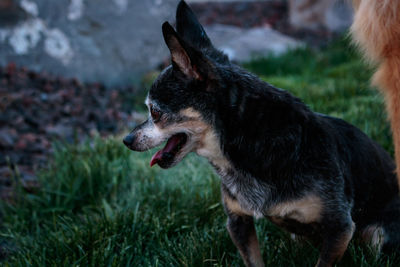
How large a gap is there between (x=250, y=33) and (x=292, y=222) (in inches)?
309

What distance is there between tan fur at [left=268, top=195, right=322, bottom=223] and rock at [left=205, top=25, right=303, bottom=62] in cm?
611

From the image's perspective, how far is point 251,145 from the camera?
225 centimetres

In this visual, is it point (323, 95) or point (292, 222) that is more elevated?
point (292, 222)

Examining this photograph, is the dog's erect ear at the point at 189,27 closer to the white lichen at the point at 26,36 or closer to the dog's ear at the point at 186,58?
the dog's ear at the point at 186,58

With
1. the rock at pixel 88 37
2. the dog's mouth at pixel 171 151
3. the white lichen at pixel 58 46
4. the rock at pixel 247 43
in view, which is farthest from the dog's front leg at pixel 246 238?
the rock at pixel 247 43

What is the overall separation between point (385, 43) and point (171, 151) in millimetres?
1077

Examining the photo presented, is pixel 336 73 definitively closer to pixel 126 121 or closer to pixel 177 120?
pixel 126 121

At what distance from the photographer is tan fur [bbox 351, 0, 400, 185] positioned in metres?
1.87

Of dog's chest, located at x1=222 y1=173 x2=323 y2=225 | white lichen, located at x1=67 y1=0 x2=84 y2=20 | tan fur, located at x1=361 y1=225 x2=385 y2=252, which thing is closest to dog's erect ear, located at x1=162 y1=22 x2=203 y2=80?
dog's chest, located at x1=222 y1=173 x2=323 y2=225

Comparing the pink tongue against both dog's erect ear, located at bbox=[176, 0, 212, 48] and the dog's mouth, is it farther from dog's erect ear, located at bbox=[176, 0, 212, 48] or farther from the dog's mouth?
dog's erect ear, located at bbox=[176, 0, 212, 48]

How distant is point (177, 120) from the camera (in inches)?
89.5

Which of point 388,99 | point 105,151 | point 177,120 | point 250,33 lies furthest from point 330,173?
point 250,33

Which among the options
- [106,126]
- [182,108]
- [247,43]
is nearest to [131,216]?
[182,108]

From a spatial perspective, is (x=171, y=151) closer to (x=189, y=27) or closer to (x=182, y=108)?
(x=182, y=108)
